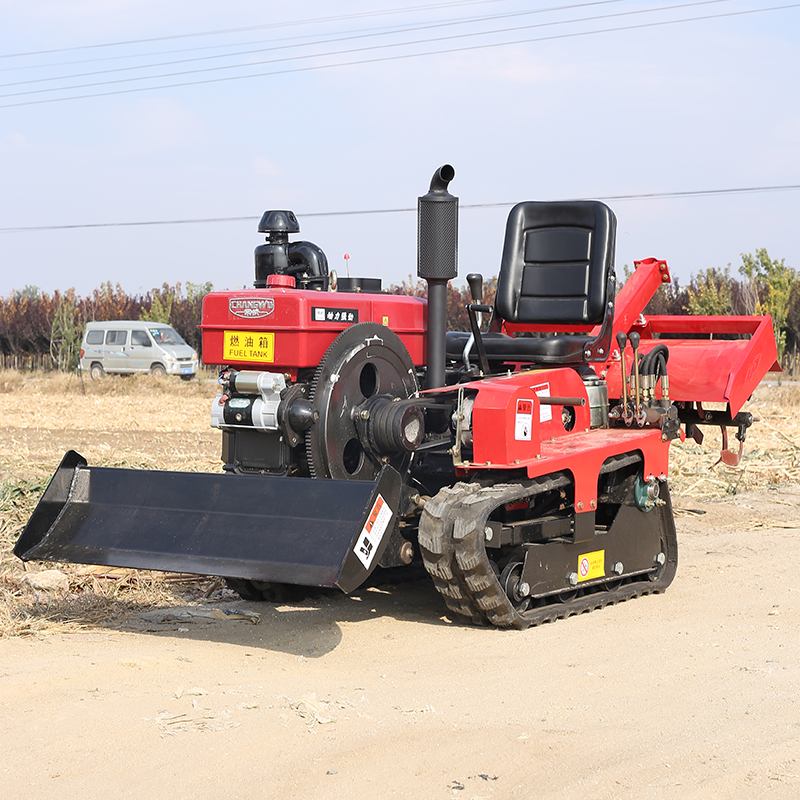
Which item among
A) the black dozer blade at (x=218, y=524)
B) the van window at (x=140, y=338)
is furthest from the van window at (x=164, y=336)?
the black dozer blade at (x=218, y=524)

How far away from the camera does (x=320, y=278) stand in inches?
246

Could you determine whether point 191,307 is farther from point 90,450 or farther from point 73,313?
point 90,450

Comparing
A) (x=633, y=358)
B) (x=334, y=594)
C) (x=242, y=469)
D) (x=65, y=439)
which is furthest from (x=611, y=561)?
(x=65, y=439)

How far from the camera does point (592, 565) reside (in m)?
5.71

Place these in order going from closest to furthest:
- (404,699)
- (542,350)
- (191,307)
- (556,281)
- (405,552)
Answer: (404,699), (405,552), (542,350), (556,281), (191,307)

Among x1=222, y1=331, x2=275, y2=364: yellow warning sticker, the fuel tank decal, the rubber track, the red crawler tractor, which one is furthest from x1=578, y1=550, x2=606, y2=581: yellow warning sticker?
x1=222, y1=331, x2=275, y2=364: yellow warning sticker

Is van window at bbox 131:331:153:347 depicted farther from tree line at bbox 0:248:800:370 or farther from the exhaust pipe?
the exhaust pipe

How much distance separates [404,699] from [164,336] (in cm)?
2300

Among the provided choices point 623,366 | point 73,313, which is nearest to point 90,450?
point 623,366

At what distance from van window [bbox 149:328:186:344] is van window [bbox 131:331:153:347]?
0.56 feet

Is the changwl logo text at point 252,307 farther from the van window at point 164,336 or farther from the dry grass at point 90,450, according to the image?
the van window at point 164,336

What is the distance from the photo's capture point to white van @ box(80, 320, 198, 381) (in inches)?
1014

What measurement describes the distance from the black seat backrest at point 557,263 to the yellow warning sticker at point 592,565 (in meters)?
1.54

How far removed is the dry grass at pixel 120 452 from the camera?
590 cm
